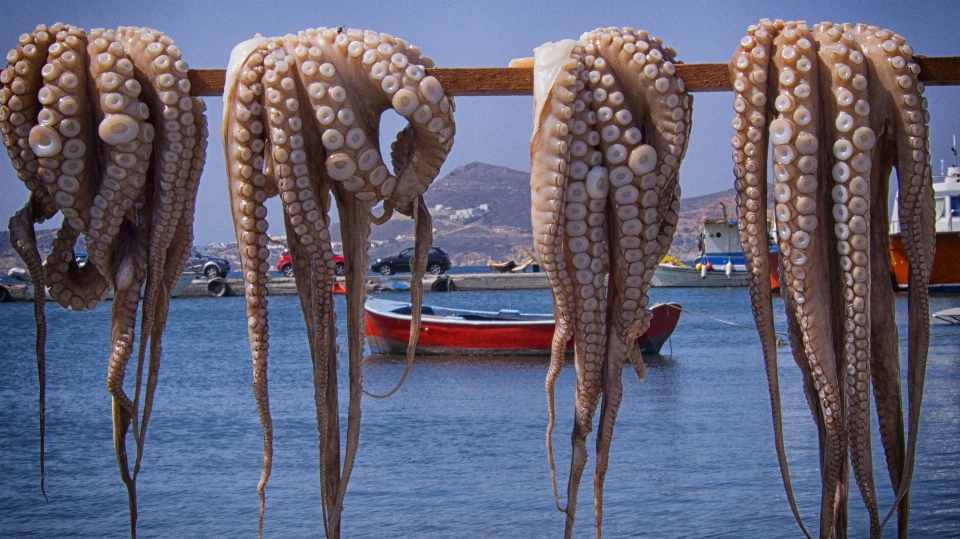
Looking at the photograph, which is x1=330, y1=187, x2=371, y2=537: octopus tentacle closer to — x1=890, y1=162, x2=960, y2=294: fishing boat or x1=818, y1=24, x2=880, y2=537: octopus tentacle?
x1=818, y1=24, x2=880, y2=537: octopus tentacle

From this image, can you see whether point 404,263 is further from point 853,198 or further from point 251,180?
point 853,198

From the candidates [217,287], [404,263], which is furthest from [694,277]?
[217,287]

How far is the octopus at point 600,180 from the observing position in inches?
121

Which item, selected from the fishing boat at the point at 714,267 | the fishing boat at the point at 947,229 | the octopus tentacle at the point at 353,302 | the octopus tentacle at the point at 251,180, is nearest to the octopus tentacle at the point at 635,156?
the octopus tentacle at the point at 353,302

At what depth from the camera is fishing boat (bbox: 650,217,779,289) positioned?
46.2 m

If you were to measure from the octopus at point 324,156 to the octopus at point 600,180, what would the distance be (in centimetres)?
38

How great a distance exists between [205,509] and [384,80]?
5.24 m

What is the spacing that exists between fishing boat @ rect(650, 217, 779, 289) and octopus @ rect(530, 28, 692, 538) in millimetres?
42990

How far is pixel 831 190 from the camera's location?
3215 mm

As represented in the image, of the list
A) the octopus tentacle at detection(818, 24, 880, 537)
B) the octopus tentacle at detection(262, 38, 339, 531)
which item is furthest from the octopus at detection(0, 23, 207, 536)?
the octopus tentacle at detection(818, 24, 880, 537)

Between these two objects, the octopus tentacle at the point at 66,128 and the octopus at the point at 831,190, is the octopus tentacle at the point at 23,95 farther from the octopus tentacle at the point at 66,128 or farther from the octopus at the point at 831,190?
the octopus at the point at 831,190

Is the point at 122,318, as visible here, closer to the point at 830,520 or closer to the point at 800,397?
the point at 830,520

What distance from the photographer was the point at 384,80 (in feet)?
10.00

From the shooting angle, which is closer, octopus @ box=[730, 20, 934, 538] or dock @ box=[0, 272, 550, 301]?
octopus @ box=[730, 20, 934, 538]
